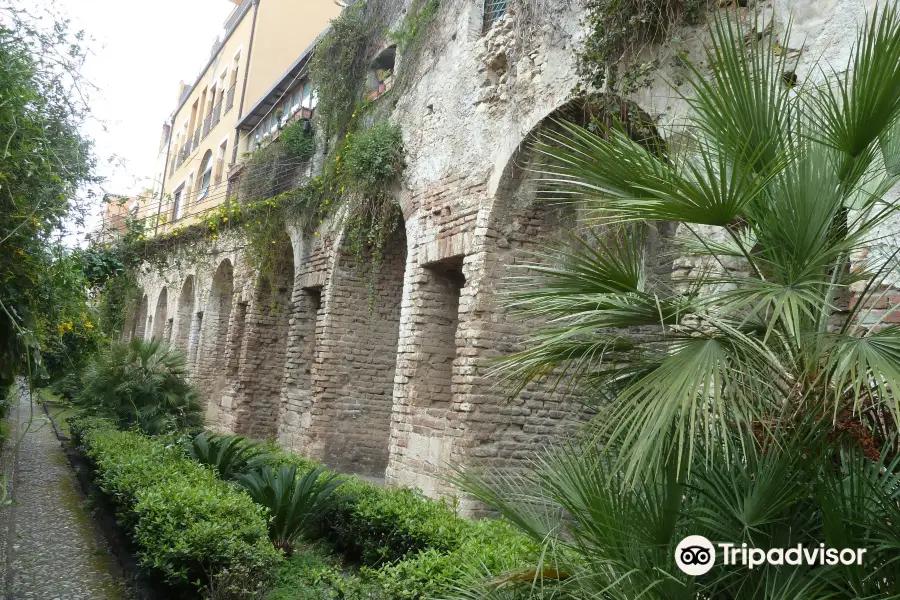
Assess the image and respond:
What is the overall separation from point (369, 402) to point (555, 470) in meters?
7.50

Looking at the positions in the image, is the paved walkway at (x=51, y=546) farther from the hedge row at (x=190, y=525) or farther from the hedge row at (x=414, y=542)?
the hedge row at (x=414, y=542)

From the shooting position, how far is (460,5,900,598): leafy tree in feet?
7.54

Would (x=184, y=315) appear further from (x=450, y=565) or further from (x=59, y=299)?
(x=450, y=565)

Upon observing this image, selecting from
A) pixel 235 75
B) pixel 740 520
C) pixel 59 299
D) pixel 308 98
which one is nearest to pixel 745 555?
pixel 740 520

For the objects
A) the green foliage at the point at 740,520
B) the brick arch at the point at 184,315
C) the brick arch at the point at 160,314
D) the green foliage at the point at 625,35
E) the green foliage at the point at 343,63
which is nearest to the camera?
the green foliage at the point at 740,520

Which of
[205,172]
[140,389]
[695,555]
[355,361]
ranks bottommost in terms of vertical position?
[695,555]

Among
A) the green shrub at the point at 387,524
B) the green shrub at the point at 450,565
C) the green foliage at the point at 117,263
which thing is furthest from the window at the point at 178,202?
the green shrub at the point at 450,565

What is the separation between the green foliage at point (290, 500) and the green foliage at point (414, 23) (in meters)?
5.47

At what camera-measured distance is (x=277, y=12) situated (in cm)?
2123

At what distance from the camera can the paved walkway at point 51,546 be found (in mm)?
4848

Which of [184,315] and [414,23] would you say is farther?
[184,315]

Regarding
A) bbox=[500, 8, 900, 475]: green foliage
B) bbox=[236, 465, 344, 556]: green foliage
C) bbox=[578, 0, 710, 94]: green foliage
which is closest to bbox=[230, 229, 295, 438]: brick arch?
bbox=[236, 465, 344, 556]: green foliage

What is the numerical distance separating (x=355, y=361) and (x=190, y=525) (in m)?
5.80

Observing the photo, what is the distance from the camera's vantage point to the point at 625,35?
223 inches
